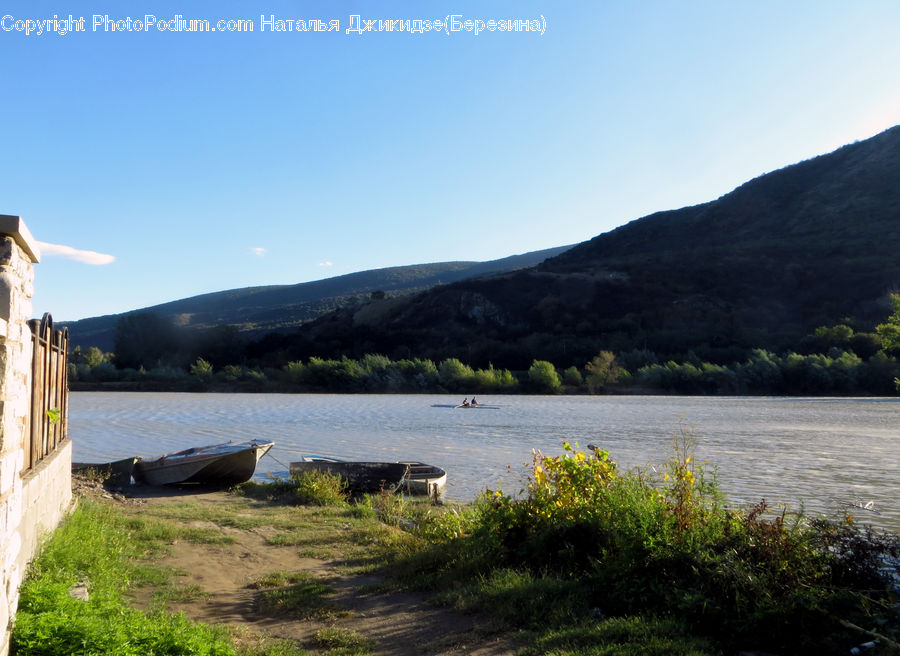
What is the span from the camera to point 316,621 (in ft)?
20.7

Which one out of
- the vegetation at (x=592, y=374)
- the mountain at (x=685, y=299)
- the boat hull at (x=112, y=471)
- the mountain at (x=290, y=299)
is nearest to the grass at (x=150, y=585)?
the boat hull at (x=112, y=471)

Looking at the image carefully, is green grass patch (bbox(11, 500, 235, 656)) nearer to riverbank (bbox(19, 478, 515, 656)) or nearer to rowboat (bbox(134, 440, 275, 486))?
riverbank (bbox(19, 478, 515, 656))

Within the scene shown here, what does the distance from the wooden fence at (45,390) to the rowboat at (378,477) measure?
5131 mm

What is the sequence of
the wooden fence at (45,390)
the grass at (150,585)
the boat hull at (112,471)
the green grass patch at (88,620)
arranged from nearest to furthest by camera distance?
the green grass patch at (88,620)
the grass at (150,585)
the wooden fence at (45,390)
the boat hull at (112,471)

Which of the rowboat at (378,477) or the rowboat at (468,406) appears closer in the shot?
the rowboat at (378,477)

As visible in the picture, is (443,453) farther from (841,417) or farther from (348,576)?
(841,417)

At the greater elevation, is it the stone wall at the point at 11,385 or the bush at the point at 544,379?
Answer: the stone wall at the point at 11,385

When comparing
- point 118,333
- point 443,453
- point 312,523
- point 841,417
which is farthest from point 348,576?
point 118,333

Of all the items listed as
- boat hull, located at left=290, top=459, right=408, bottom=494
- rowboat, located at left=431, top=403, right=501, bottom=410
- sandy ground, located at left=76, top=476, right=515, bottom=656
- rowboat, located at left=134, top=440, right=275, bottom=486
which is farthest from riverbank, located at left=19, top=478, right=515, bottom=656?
rowboat, located at left=431, top=403, right=501, bottom=410

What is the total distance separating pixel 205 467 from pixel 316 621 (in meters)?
8.23

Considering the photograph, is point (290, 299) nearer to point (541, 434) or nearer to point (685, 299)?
point (685, 299)

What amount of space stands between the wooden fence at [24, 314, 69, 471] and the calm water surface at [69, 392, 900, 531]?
7.14m

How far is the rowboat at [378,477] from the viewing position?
13.5m

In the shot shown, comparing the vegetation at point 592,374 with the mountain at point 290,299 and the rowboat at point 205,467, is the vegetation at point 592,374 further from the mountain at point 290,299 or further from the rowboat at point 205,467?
the rowboat at point 205,467
